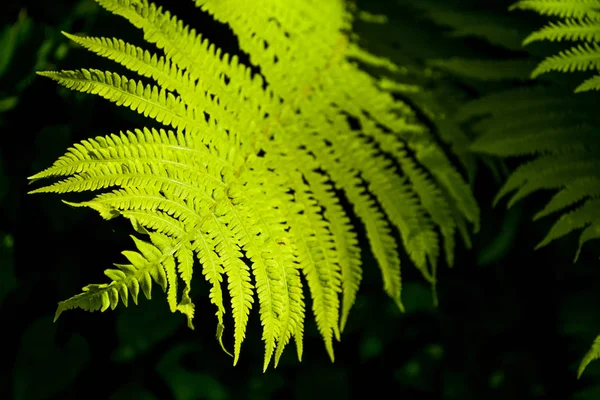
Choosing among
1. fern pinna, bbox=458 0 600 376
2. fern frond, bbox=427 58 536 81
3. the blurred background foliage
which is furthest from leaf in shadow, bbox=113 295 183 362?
fern frond, bbox=427 58 536 81

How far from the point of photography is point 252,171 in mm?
1059

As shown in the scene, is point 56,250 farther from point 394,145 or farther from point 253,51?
point 394,145

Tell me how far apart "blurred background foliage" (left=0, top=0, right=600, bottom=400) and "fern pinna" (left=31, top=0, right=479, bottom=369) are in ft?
0.58

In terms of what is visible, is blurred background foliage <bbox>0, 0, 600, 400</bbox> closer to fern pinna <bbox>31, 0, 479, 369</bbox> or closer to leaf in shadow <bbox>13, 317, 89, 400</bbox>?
leaf in shadow <bbox>13, 317, 89, 400</bbox>

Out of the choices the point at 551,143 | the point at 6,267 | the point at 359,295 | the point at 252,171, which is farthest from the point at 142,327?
the point at 551,143

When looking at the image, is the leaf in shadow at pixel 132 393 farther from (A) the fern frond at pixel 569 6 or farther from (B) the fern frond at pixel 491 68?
(A) the fern frond at pixel 569 6

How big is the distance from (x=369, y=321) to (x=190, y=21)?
0.97m

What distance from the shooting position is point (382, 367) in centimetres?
153

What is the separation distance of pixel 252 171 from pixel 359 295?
Result: 597 mm

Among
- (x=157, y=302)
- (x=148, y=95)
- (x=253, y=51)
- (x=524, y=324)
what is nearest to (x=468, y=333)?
(x=524, y=324)

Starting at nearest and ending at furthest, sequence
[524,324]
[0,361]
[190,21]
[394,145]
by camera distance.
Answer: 1. [0,361]
2. [394,145]
3. [190,21]
4. [524,324]

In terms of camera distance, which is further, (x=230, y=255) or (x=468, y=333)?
(x=468, y=333)

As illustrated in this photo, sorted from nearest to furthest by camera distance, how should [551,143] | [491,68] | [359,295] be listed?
[551,143] < [491,68] < [359,295]

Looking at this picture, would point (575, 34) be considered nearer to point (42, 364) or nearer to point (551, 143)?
point (551, 143)
